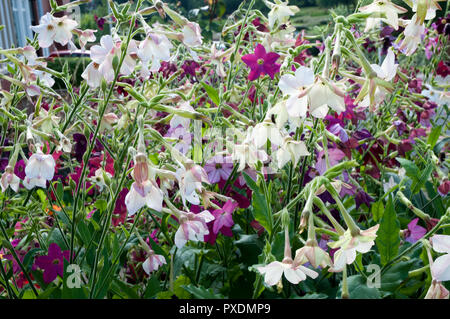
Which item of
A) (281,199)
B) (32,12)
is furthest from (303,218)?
(32,12)

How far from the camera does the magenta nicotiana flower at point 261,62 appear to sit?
4.23ft

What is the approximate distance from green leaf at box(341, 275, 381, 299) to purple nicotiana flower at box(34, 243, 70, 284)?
617mm

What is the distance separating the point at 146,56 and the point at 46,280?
584 millimetres

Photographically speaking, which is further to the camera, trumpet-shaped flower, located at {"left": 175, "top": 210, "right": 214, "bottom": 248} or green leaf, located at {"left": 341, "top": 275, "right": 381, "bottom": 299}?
green leaf, located at {"left": 341, "top": 275, "right": 381, "bottom": 299}

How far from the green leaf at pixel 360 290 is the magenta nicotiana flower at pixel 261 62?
1.91 ft

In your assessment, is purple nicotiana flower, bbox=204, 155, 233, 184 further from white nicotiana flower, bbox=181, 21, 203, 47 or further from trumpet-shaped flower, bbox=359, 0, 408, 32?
trumpet-shaped flower, bbox=359, 0, 408, 32

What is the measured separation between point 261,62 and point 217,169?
317 mm

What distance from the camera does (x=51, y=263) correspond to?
107 cm

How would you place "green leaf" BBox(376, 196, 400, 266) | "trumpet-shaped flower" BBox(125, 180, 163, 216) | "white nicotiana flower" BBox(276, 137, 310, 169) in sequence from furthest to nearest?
1. "green leaf" BBox(376, 196, 400, 266)
2. "white nicotiana flower" BBox(276, 137, 310, 169)
3. "trumpet-shaped flower" BBox(125, 180, 163, 216)

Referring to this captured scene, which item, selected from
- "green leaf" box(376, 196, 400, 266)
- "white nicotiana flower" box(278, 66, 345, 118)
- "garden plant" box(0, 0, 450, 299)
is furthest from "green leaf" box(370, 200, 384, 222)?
"white nicotiana flower" box(278, 66, 345, 118)

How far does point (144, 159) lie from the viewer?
678 mm

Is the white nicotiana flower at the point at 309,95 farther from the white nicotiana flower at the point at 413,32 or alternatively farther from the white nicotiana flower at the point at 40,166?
the white nicotiana flower at the point at 40,166

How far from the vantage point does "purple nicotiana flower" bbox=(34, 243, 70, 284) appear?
→ 107 centimetres

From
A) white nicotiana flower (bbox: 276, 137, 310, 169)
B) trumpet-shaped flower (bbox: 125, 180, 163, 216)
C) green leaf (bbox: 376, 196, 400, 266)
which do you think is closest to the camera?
trumpet-shaped flower (bbox: 125, 180, 163, 216)
